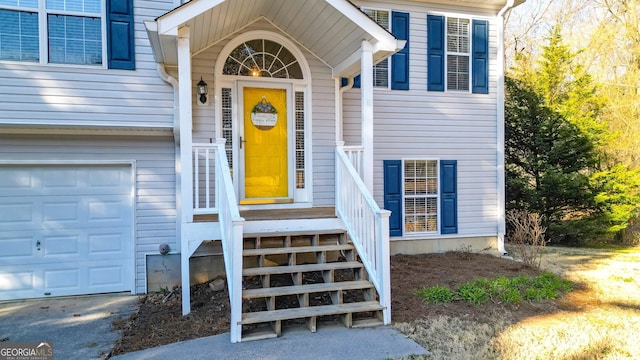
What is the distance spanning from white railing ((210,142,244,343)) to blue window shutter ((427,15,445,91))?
Result: 4.39 meters

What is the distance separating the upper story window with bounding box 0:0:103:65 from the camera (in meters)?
5.57

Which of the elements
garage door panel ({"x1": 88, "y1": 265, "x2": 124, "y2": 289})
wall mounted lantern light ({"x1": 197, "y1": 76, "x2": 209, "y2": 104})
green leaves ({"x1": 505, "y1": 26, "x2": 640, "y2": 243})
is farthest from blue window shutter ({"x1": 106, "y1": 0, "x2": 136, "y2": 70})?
green leaves ({"x1": 505, "y1": 26, "x2": 640, "y2": 243})

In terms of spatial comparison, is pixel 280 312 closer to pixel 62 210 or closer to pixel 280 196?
pixel 280 196

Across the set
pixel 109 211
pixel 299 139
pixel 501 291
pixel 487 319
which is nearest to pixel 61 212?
pixel 109 211

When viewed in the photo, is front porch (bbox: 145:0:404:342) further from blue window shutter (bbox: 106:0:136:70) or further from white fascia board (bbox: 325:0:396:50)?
blue window shutter (bbox: 106:0:136:70)

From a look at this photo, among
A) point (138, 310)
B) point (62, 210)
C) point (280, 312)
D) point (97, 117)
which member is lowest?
point (138, 310)

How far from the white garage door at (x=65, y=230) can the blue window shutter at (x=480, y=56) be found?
6.15 metres

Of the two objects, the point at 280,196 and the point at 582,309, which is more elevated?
the point at 280,196

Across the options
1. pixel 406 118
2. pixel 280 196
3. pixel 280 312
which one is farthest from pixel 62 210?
pixel 406 118

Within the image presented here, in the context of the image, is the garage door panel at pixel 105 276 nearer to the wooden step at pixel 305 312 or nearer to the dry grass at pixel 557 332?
the wooden step at pixel 305 312

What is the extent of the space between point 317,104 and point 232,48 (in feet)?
4.79

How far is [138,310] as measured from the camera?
5.32 m

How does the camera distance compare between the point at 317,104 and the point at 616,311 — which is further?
the point at 317,104

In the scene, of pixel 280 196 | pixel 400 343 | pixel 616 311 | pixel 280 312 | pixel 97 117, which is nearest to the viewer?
pixel 400 343
